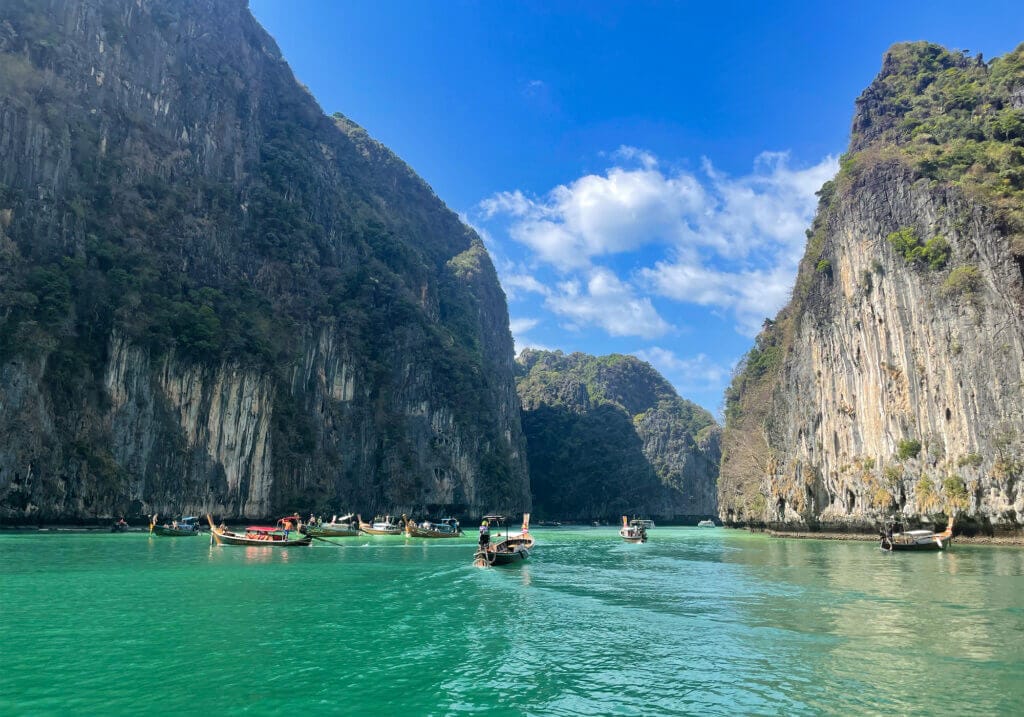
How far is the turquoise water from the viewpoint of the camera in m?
10.6

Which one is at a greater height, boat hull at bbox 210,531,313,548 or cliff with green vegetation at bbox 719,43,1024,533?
cliff with green vegetation at bbox 719,43,1024,533

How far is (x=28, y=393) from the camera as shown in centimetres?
5091

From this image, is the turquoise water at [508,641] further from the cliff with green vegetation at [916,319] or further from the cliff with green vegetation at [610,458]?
the cliff with green vegetation at [610,458]

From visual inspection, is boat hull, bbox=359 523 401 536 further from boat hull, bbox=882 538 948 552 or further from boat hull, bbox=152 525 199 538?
boat hull, bbox=882 538 948 552

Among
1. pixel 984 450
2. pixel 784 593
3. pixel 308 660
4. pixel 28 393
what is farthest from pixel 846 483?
pixel 28 393

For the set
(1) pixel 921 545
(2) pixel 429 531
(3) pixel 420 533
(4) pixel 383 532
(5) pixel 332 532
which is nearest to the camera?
(1) pixel 921 545

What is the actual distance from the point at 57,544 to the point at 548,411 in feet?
418

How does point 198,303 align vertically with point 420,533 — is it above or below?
above

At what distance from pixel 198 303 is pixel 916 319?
64910 millimetres

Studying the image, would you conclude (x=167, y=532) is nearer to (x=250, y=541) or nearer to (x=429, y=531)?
(x=250, y=541)

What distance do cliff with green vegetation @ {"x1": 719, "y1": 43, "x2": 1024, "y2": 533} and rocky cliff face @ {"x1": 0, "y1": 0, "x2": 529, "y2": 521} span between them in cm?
5120

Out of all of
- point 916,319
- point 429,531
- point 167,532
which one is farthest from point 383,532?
point 916,319

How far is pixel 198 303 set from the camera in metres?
68.6

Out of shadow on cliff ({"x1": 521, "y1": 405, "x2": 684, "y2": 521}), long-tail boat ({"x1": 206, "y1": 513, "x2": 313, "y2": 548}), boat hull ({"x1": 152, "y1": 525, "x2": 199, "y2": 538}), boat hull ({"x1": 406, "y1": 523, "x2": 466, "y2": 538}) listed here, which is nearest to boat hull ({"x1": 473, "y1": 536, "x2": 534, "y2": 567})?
long-tail boat ({"x1": 206, "y1": 513, "x2": 313, "y2": 548})
